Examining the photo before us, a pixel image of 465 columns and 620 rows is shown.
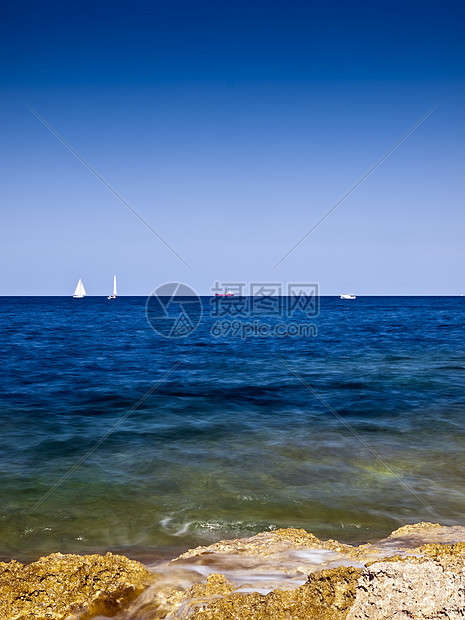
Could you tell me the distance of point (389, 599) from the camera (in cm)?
Result: 318

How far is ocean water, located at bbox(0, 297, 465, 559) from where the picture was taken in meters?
6.50

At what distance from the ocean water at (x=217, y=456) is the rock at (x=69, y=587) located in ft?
4.56

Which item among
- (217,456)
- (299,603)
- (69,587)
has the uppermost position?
(299,603)

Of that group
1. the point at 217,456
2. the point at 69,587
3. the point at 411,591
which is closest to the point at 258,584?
the point at 411,591

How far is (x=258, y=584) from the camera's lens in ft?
13.0

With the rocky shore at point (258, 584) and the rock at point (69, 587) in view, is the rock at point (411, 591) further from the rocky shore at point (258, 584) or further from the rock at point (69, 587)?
the rock at point (69, 587)

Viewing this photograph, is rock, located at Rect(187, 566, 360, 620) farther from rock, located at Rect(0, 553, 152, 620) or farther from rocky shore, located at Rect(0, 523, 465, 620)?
rock, located at Rect(0, 553, 152, 620)

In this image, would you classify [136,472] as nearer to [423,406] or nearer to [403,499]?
[403,499]

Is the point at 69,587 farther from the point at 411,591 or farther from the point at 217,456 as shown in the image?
the point at 217,456

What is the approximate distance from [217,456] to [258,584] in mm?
5652

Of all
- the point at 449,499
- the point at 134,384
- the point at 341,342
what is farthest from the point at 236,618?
the point at 341,342

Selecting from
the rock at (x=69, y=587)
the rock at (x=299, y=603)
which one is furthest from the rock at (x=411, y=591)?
the rock at (x=69, y=587)

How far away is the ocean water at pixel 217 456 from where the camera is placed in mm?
6496

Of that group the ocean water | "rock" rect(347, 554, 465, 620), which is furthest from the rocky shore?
the ocean water
